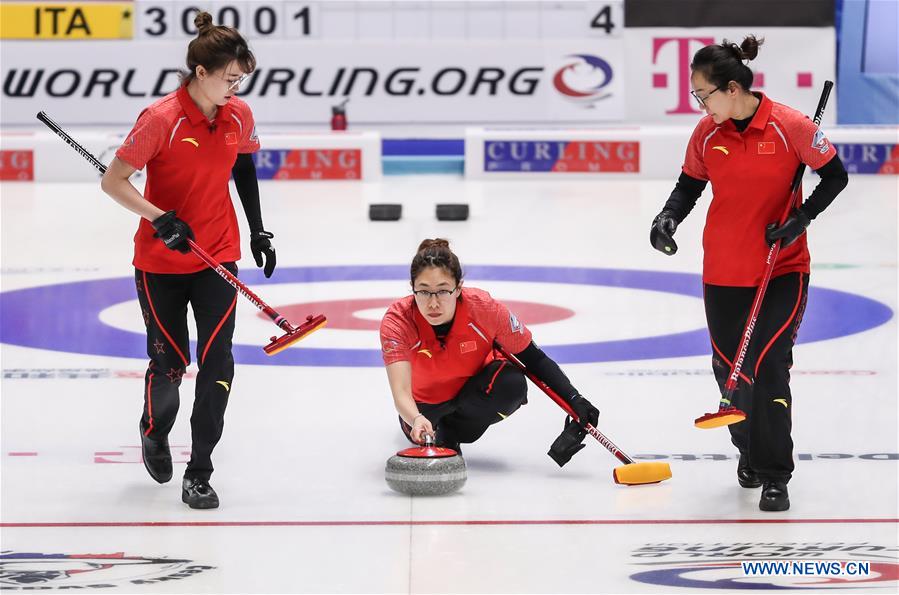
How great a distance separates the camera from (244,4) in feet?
59.4

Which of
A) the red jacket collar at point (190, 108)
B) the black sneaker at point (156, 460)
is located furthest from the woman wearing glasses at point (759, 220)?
the black sneaker at point (156, 460)

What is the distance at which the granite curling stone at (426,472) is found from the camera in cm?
507

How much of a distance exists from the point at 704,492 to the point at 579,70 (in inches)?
525

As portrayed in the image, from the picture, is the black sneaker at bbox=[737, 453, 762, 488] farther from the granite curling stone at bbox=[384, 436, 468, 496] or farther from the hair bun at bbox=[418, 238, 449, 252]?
the hair bun at bbox=[418, 238, 449, 252]

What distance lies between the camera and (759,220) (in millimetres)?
5008

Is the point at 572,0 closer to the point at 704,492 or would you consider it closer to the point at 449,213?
the point at 449,213

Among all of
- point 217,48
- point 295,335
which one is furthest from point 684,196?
point 217,48

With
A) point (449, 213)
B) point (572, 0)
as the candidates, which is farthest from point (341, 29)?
point (449, 213)

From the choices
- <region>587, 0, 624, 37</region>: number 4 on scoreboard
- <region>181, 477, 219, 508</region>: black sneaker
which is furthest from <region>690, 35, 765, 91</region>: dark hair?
<region>587, 0, 624, 37</region>: number 4 on scoreboard

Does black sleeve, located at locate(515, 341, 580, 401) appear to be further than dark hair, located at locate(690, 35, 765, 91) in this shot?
Yes

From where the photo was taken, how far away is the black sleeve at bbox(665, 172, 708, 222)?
5277 mm

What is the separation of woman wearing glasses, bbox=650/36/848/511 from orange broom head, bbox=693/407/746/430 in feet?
0.51

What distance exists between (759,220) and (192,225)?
6.38ft
